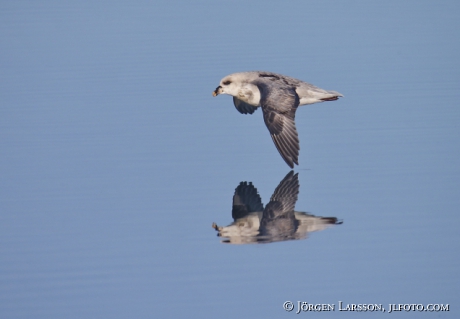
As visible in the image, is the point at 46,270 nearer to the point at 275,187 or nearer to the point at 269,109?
the point at 275,187

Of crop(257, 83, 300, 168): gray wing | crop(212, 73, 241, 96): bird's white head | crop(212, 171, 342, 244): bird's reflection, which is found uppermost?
crop(212, 73, 241, 96): bird's white head

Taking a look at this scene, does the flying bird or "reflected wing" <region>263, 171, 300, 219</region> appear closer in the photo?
"reflected wing" <region>263, 171, 300, 219</region>

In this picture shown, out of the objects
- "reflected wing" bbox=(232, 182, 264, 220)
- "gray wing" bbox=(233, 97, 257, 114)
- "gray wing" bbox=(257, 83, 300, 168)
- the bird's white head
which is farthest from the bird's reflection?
"gray wing" bbox=(233, 97, 257, 114)

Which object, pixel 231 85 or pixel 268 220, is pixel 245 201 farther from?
pixel 231 85

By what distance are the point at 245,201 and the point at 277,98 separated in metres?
2.64

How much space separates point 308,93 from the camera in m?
16.1

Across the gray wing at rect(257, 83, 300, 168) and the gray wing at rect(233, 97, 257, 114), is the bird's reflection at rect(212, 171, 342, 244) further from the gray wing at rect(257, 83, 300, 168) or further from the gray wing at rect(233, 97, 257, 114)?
the gray wing at rect(233, 97, 257, 114)

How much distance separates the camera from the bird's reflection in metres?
11.4

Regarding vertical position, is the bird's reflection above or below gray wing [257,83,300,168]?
below

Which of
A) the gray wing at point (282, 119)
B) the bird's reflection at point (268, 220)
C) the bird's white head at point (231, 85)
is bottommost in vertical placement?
the bird's reflection at point (268, 220)

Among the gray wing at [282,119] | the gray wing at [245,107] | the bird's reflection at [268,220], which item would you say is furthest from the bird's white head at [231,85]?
the bird's reflection at [268,220]

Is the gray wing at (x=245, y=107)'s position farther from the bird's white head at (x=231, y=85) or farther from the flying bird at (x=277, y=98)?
the bird's white head at (x=231, y=85)

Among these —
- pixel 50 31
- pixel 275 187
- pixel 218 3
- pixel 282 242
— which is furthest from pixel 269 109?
pixel 218 3

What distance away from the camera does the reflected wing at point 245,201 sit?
1248cm
